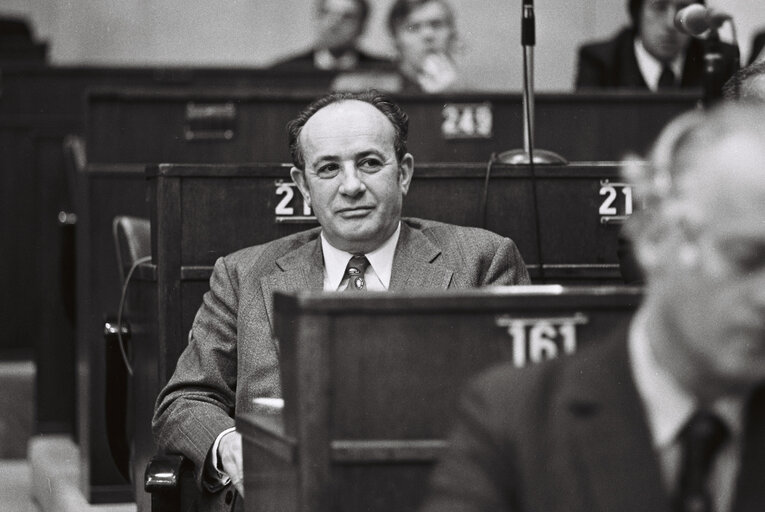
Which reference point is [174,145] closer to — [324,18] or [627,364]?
[324,18]

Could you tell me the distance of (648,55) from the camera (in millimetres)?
5953

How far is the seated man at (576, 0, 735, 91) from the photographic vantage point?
5.77 m

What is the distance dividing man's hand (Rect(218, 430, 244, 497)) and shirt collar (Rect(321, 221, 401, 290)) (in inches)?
16.7

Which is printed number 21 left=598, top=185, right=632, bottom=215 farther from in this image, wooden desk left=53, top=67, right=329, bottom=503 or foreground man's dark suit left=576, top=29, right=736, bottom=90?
foreground man's dark suit left=576, top=29, right=736, bottom=90

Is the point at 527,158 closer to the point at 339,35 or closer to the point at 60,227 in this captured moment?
the point at 60,227

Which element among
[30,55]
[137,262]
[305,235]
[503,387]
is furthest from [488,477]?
[30,55]

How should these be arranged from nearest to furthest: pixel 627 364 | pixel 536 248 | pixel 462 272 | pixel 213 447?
pixel 627 364
pixel 213 447
pixel 462 272
pixel 536 248

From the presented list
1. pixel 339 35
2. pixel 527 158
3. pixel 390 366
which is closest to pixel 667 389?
pixel 390 366

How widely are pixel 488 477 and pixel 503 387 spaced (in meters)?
0.09

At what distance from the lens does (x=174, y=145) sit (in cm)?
467

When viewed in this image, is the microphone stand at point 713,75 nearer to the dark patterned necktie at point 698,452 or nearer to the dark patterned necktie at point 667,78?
the dark patterned necktie at point 698,452

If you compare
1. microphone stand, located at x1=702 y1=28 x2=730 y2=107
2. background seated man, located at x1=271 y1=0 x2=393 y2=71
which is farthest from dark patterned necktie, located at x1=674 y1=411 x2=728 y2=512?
background seated man, located at x1=271 y1=0 x2=393 y2=71

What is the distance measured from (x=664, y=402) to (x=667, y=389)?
0.04 ft

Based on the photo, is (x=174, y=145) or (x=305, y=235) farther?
(x=174, y=145)
